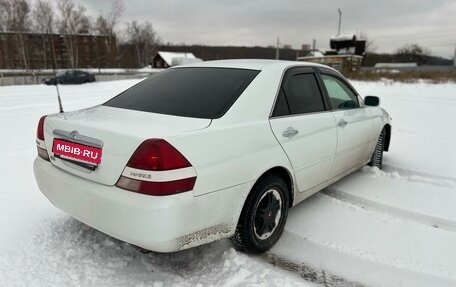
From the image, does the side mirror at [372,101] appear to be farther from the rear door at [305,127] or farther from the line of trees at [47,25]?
the line of trees at [47,25]

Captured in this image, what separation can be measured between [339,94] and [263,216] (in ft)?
6.43

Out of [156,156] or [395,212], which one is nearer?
[156,156]

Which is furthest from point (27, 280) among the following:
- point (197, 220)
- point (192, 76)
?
point (192, 76)

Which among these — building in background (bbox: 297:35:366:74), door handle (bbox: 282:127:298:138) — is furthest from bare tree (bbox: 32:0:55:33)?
door handle (bbox: 282:127:298:138)

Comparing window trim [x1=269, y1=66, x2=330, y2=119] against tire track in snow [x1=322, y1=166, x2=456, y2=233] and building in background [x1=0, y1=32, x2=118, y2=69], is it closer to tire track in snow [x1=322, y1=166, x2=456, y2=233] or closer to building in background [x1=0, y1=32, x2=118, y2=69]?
tire track in snow [x1=322, y1=166, x2=456, y2=233]

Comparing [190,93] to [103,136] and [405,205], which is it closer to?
[103,136]

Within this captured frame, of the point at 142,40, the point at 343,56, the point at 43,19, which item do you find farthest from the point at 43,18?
the point at 343,56

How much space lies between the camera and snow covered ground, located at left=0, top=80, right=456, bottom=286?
240 centimetres

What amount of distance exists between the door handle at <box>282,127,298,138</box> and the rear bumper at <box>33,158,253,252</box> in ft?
1.88

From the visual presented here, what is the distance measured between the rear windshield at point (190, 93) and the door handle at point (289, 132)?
49 centimetres

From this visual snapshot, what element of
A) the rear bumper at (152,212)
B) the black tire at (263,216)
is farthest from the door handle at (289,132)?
the rear bumper at (152,212)

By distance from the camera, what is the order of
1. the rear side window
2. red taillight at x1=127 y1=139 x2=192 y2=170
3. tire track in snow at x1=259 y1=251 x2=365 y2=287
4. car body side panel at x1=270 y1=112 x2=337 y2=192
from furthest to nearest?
the rear side window < car body side panel at x1=270 y1=112 x2=337 y2=192 < tire track in snow at x1=259 y1=251 x2=365 y2=287 < red taillight at x1=127 y1=139 x2=192 y2=170

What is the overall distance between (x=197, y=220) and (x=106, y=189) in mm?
602

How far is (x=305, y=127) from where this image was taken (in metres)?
3.04
